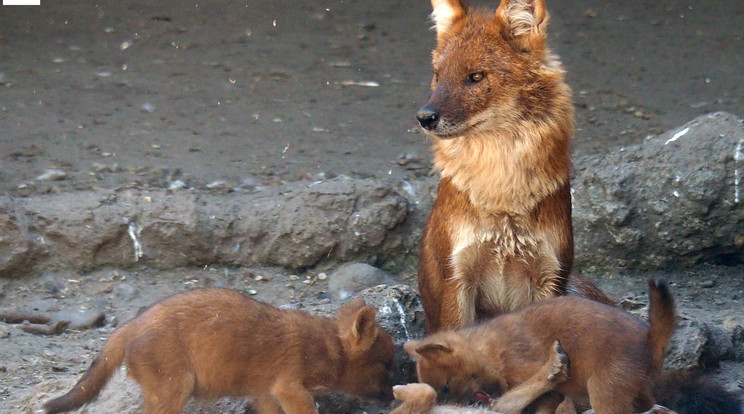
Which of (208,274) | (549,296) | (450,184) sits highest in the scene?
(450,184)

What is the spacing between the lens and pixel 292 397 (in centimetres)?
590

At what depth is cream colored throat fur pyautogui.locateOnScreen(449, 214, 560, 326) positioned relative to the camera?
6941 mm

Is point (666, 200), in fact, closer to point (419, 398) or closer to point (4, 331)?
point (419, 398)

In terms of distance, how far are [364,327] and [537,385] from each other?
972 mm

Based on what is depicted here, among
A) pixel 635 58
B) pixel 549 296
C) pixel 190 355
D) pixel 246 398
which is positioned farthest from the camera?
pixel 635 58

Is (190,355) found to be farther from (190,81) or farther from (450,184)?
(190,81)

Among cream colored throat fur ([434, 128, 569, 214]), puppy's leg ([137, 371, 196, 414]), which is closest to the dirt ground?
puppy's leg ([137, 371, 196, 414])

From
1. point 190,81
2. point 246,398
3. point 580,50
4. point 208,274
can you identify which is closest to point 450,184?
point 246,398

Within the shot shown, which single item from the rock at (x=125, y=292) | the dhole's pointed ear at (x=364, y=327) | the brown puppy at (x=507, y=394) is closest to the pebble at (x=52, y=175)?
the rock at (x=125, y=292)

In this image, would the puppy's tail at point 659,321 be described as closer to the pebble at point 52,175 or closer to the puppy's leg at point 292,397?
the puppy's leg at point 292,397

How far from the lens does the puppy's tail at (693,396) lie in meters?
6.27

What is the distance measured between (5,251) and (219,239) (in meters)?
1.58

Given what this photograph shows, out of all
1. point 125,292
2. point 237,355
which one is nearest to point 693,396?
point 237,355

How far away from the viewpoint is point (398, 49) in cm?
1254
